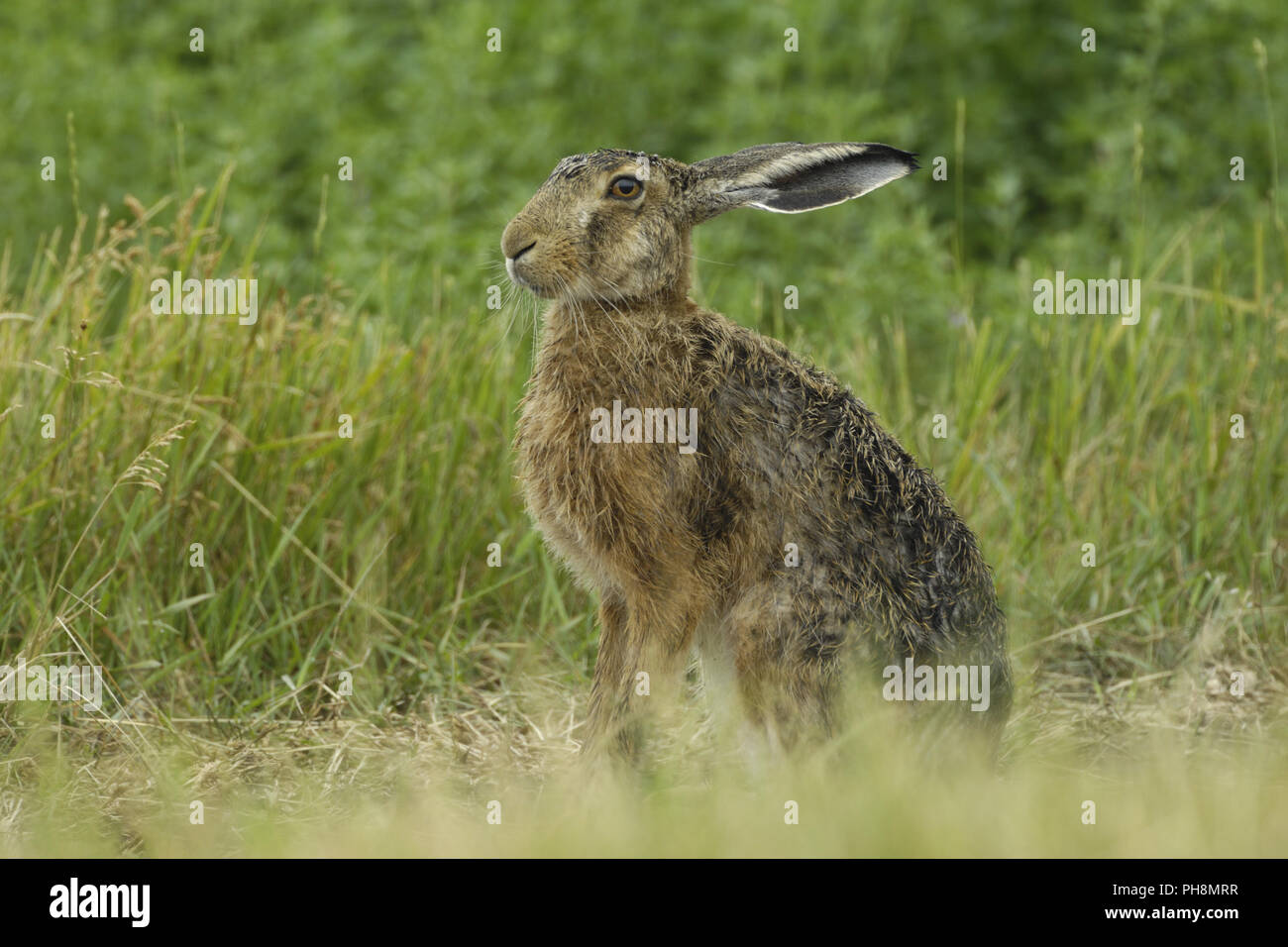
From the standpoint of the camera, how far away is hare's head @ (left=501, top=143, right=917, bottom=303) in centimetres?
494

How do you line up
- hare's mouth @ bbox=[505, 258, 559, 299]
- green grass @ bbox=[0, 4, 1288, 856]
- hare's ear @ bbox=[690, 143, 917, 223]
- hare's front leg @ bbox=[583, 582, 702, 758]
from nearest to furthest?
1. green grass @ bbox=[0, 4, 1288, 856]
2. hare's front leg @ bbox=[583, 582, 702, 758]
3. hare's mouth @ bbox=[505, 258, 559, 299]
4. hare's ear @ bbox=[690, 143, 917, 223]

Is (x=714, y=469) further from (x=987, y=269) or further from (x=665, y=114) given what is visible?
(x=665, y=114)

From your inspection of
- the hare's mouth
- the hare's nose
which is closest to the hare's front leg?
the hare's mouth

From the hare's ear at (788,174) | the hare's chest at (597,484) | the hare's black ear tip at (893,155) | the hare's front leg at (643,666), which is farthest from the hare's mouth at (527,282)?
the hare's black ear tip at (893,155)

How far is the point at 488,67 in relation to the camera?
9430 millimetres

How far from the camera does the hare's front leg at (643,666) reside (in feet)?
15.8

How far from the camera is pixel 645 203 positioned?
5043 millimetres

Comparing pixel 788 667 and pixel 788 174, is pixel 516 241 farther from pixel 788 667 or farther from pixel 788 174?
pixel 788 667

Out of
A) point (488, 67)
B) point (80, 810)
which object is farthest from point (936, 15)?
point (80, 810)

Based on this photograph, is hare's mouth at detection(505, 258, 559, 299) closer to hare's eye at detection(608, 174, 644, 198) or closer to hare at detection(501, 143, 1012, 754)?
hare at detection(501, 143, 1012, 754)

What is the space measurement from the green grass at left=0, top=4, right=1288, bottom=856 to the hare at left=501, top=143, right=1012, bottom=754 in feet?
1.12

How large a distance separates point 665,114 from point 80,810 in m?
6.43

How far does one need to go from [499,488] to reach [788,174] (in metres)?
1.90

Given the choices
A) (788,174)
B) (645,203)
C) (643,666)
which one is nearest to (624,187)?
(645,203)
